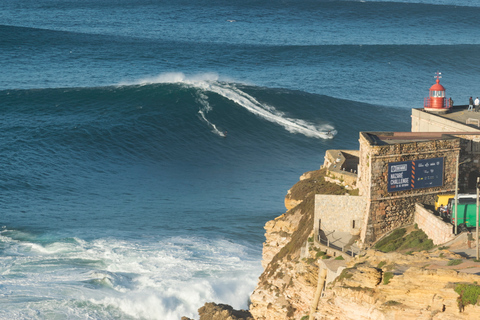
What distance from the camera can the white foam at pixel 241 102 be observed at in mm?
74125

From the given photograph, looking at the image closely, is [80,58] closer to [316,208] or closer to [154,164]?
[154,164]

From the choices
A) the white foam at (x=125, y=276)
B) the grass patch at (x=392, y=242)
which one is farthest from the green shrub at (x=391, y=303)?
the white foam at (x=125, y=276)

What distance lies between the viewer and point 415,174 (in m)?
30.3

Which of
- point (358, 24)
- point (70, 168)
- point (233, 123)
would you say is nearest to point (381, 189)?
point (70, 168)

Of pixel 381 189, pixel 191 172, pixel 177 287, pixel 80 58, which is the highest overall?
pixel 80 58

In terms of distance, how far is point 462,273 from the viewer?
22.5 meters

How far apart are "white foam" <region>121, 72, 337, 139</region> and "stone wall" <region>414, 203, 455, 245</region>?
4205 cm

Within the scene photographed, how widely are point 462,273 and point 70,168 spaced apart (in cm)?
4810

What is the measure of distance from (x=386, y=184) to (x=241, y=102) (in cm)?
5136

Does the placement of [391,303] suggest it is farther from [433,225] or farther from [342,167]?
[342,167]

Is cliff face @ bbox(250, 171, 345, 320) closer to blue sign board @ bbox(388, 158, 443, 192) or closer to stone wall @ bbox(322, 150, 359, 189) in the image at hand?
stone wall @ bbox(322, 150, 359, 189)

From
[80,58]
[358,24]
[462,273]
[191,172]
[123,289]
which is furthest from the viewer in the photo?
[358,24]

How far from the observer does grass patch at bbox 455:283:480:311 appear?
21.7 metres

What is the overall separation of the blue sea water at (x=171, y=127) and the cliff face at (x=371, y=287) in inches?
432
